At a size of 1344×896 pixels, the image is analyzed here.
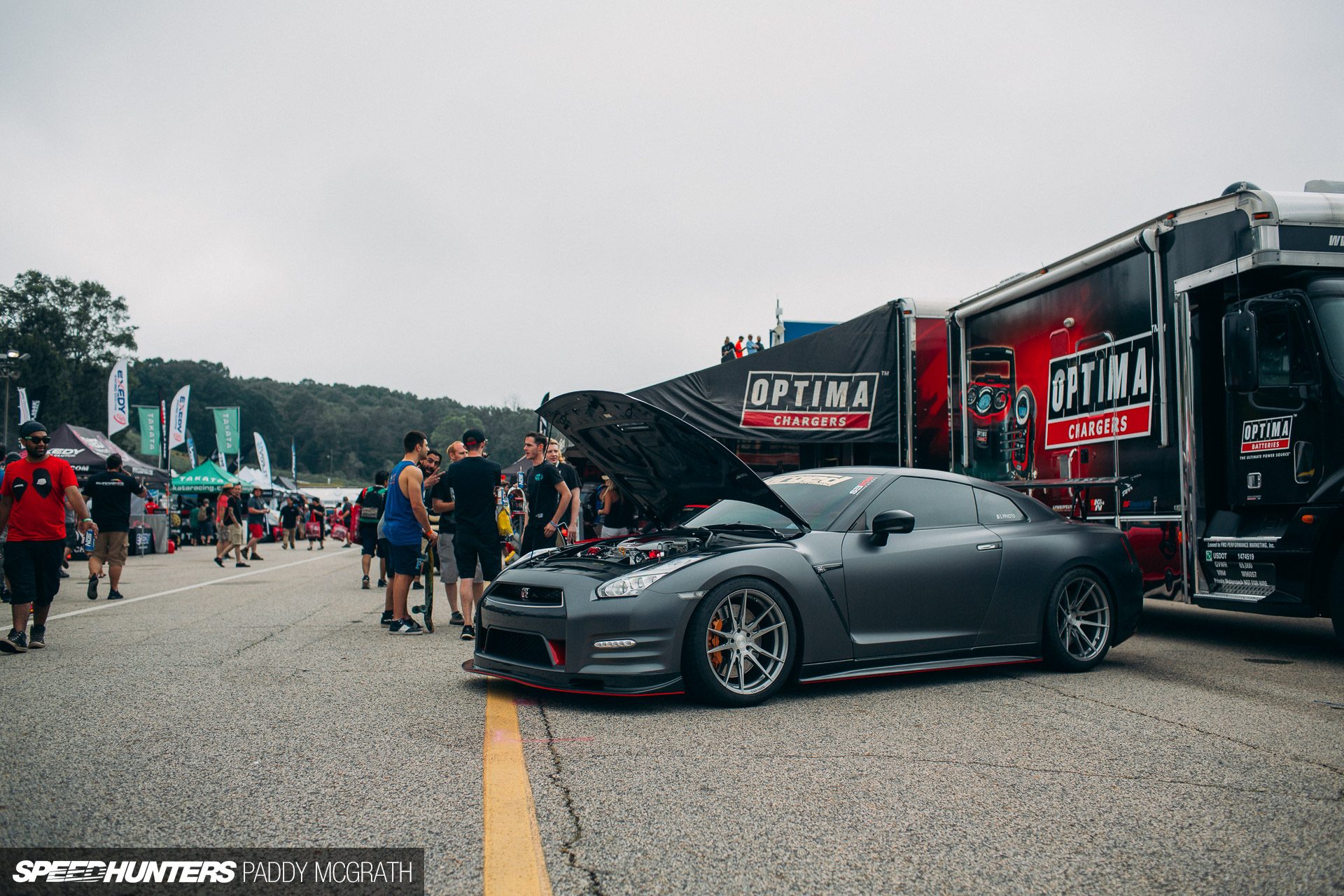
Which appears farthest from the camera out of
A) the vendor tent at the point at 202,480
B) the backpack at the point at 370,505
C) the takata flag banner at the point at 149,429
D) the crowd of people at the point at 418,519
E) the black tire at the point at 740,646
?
the takata flag banner at the point at 149,429

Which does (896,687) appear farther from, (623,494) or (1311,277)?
(1311,277)

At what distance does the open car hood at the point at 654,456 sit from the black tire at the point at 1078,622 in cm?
179

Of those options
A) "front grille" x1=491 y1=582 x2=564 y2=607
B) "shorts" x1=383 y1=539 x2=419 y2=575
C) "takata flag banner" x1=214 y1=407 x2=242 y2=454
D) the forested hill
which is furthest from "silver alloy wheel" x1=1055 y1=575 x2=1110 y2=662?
the forested hill

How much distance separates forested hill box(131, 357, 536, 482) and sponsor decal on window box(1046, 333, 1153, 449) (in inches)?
3466

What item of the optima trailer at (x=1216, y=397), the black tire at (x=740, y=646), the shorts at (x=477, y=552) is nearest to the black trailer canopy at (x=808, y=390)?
the optima trailer at (x=1216, y=397)

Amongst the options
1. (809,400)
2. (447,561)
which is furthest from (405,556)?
(809,400)

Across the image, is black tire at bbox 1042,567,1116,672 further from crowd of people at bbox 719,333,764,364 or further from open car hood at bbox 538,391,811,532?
crowd of people at bbox 719,333,764,364

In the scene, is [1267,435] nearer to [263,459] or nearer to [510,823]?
[510,823]

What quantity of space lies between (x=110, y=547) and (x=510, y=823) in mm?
11295

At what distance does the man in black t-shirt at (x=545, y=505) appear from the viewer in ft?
27.9

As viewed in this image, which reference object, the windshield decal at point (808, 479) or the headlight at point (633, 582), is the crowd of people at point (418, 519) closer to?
the headlight at point (633, 582)

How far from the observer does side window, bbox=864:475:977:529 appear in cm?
582

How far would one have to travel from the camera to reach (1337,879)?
269cm

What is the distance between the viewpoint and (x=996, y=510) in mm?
6141
